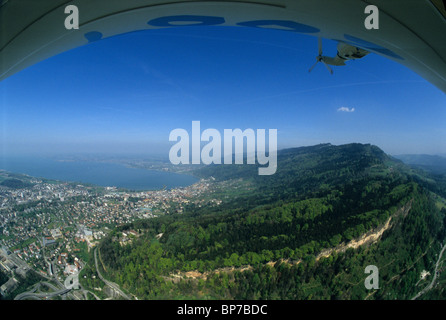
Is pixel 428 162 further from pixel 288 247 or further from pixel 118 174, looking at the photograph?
pixel 118 174

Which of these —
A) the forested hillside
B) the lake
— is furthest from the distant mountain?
the lake

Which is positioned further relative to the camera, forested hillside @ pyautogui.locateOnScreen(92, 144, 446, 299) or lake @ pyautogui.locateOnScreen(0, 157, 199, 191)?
lake @ pyautogui.locateOnScreen(0, 157, 199, 191)

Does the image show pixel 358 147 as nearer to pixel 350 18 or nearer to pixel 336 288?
pixel 336 288

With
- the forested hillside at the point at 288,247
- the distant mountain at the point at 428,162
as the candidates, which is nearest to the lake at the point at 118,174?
the forested hillside at the point at 288,247

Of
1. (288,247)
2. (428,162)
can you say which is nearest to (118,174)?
(288,247)

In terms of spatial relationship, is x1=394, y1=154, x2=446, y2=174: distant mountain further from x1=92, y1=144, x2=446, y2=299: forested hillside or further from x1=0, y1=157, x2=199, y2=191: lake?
x1=0, y1=157, x2=199, y2=191: lake

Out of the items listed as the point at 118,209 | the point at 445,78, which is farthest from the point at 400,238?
the point at 118,209

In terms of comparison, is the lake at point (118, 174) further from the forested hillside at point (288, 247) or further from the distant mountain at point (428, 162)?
the distant mountain at point (428, 162)
